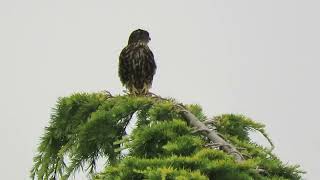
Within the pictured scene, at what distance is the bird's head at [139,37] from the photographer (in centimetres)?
905

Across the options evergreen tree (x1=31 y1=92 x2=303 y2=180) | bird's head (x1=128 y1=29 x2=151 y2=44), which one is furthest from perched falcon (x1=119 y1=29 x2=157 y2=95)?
evergreen tree (x1=31 y1=92 x2=303 y2=180)

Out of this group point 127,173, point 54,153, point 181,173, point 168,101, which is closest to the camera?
point 181,173

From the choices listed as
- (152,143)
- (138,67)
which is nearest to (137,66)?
(138,67)

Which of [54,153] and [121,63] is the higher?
[121,63]

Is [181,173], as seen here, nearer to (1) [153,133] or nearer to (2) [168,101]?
(1) [153,133]

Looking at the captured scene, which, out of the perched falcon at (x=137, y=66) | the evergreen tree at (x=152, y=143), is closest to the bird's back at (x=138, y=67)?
the perched falcon at (x=137, y=66)

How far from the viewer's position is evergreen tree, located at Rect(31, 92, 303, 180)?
4.03 m

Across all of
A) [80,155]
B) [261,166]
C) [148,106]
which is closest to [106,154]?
[80,155]

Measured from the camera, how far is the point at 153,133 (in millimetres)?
4625

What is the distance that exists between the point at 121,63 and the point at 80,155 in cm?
337

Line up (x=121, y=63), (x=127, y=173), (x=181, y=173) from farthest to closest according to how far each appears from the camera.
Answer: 1. (x=121, y=63)
2. (x=127, y=173)
3. (x=181, y=173)

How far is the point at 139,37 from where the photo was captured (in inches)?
357

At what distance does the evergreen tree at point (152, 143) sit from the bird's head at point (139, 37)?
10.3 feet

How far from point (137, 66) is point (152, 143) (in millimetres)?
4231
